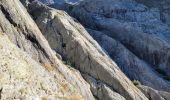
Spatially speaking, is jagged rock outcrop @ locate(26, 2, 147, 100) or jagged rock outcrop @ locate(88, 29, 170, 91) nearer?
jagged rock outcrop @ locate(26, 2, 147, 100)

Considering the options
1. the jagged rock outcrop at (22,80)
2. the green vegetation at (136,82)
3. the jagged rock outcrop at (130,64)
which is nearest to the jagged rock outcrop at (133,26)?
the jagged rock outcrop at (130,64)

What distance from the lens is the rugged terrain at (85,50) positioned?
39.5 m

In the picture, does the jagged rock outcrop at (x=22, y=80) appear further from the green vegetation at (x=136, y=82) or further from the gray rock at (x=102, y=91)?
the green vegetation at (x=136, y=82)

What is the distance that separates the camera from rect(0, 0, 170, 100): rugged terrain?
39.5 m

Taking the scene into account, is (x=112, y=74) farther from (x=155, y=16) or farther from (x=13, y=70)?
(x=155, y=16)

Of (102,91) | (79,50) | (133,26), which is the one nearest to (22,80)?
(102,91)

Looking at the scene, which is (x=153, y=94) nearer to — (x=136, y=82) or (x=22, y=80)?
(x=136, y=82)

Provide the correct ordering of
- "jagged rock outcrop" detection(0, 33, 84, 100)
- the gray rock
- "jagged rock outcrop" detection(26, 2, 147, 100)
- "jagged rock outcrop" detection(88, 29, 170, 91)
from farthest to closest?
"jagged rock outcrop" detection(88, 29, 170, 91) → "jagged rock outcrop" detection(26, 2, 147, 100) → the gray rock → "jagged rock outcrop" detection(0, 33, 84, 100)

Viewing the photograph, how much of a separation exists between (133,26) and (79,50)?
30.3 metres

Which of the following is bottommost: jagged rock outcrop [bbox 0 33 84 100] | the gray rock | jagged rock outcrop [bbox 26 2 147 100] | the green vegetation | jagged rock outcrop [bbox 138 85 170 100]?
jagged rock outcrop [bbox 138 85 170 100]

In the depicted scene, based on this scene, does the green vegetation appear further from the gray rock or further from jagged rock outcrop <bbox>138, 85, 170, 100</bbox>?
the gray rock

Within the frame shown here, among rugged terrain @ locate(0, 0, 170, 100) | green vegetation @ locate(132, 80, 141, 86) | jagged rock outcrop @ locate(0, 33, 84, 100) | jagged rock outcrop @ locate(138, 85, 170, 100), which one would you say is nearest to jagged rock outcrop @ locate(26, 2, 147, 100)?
rugged terrain @ locate(0, 0, 170, 100)

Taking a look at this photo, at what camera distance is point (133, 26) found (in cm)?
9569

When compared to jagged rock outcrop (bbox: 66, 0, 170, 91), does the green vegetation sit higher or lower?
lower
